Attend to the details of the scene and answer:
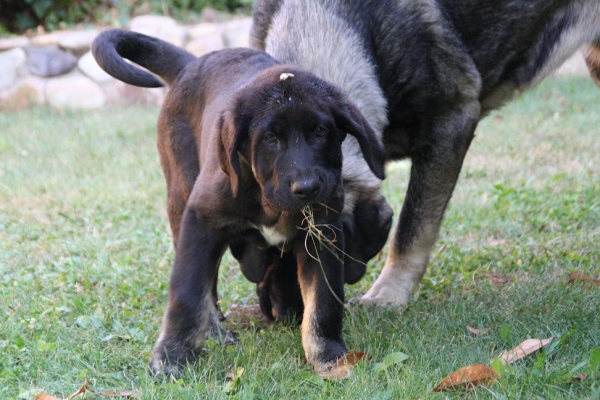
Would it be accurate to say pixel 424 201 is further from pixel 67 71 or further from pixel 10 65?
pixel 10 65

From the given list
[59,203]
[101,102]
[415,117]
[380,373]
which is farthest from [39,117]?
[380,373]

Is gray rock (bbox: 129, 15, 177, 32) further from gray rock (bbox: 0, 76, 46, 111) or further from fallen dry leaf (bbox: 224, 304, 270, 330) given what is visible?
fallen dry leaf (bbox: 224, 304, 270, 330)

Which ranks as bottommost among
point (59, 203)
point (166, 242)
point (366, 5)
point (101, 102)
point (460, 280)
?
point (101, 102)

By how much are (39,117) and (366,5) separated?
20.8 feet

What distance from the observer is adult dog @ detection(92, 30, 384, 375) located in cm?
322

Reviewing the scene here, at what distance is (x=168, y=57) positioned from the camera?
14.9 feet

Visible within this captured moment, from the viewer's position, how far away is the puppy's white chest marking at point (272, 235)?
11.7ft

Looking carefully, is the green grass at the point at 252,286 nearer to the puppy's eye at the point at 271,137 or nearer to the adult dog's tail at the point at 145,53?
the puppy's eye at the point at 271,137

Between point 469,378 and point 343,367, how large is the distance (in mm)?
534

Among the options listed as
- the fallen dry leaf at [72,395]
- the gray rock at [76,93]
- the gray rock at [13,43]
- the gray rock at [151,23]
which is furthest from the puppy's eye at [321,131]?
the gray rock at [13,43]

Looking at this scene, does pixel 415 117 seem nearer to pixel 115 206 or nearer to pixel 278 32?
pixel 278 32

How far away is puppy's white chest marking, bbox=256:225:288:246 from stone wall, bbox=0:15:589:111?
711 cm

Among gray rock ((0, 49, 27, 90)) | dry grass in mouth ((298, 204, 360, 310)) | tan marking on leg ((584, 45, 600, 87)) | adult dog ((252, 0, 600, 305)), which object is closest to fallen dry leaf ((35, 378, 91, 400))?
dry grass in mouth ((298, 204, 360, 310))

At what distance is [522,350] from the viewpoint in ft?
11.4
